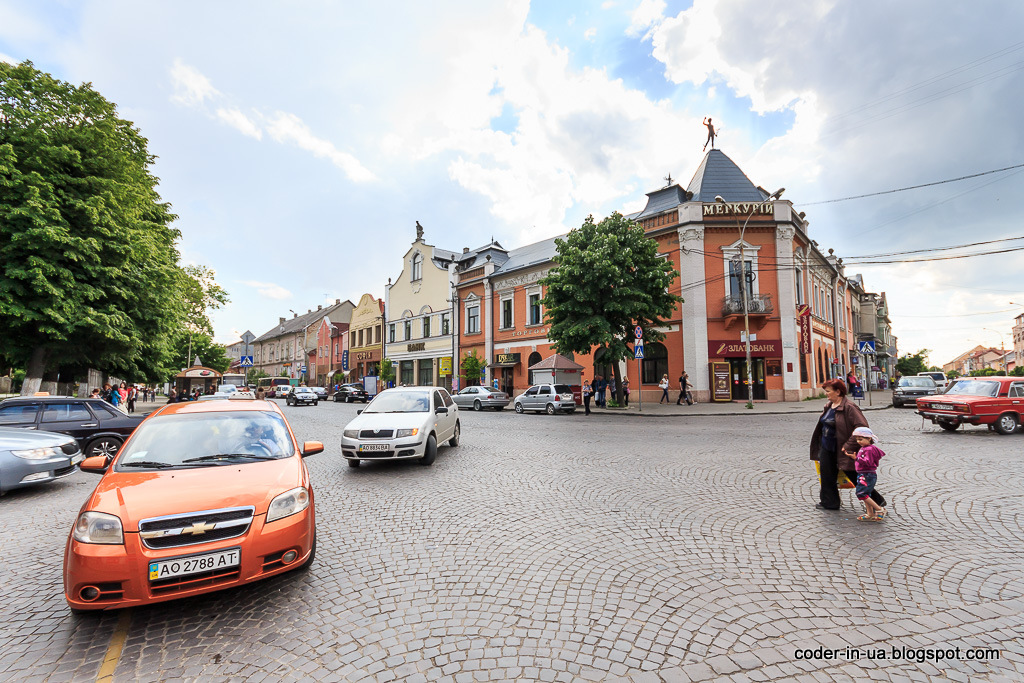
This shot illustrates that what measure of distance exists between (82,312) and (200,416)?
1585 centimetres

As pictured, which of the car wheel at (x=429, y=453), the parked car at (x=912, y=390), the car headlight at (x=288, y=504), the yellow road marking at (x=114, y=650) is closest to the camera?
the yellow road marking at (x=114, y=650)

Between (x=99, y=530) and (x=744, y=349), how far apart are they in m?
27.9

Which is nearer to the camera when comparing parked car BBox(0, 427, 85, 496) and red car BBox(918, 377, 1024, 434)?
parked car BBox(0, 427, 85, 496)

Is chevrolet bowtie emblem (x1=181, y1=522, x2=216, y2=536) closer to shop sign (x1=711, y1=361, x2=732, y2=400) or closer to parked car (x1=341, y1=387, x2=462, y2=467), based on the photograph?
parked car (x1=341, y1=387, x2=462, y2=467)

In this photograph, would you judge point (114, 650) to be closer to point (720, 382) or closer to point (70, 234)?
point (70, 234)

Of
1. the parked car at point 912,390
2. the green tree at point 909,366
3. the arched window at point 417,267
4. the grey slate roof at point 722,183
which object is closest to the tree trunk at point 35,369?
the arched window at point 417,267

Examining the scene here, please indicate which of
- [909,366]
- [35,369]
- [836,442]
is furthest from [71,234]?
[909,366]

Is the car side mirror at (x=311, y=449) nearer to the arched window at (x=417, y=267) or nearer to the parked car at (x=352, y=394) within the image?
the parked car at (x=352, y=394)

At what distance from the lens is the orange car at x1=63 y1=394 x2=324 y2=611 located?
3.09m

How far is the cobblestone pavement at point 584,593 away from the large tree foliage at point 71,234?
40.2 ft

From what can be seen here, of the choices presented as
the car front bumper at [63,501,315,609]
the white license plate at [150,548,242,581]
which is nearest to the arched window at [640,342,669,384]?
the car front bumper at [63,501,315,609]

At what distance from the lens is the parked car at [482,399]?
2738 cm

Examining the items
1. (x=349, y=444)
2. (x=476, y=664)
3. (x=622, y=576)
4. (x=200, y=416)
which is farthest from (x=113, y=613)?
(x=349, y=444)

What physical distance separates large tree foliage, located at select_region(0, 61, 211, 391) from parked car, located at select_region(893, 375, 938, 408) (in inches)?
1379
